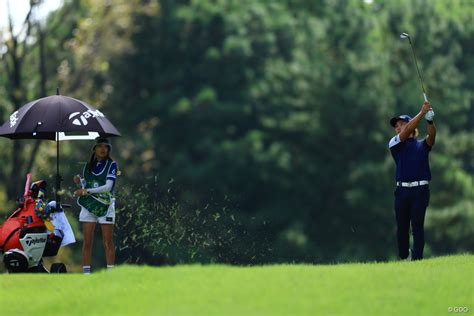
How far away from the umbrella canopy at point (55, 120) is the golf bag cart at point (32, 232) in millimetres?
809

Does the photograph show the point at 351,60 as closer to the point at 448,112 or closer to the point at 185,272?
the point at 448,112

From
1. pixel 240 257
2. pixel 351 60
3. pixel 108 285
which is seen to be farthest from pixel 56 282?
pixel 351 60

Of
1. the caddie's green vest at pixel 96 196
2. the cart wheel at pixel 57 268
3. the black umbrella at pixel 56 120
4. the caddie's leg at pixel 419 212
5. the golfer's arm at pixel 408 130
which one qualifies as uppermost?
the black umbrella at pixel 56 120

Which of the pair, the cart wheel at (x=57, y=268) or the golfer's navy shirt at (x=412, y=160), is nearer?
the golfer's navy shirt at (x=412, y=160)

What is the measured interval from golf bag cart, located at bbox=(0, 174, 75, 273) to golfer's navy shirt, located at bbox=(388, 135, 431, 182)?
381cm

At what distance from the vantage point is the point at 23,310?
11.8m

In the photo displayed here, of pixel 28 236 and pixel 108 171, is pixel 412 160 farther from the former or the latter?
pixel 28 236

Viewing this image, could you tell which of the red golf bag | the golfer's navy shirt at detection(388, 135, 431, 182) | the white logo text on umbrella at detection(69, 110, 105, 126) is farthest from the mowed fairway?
the white logo text on umbrella at detection(69, 110, 105, 126)

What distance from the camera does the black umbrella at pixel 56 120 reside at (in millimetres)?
15134

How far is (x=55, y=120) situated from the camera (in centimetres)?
1523

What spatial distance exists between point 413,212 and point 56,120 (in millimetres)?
4313

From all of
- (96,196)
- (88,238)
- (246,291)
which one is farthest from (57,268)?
(246,291)

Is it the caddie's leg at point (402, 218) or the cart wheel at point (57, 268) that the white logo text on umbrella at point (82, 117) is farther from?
the caddie's leg at point (402, 218)

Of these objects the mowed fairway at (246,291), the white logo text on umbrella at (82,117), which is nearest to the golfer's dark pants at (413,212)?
the mowed fairway at (246,291)
